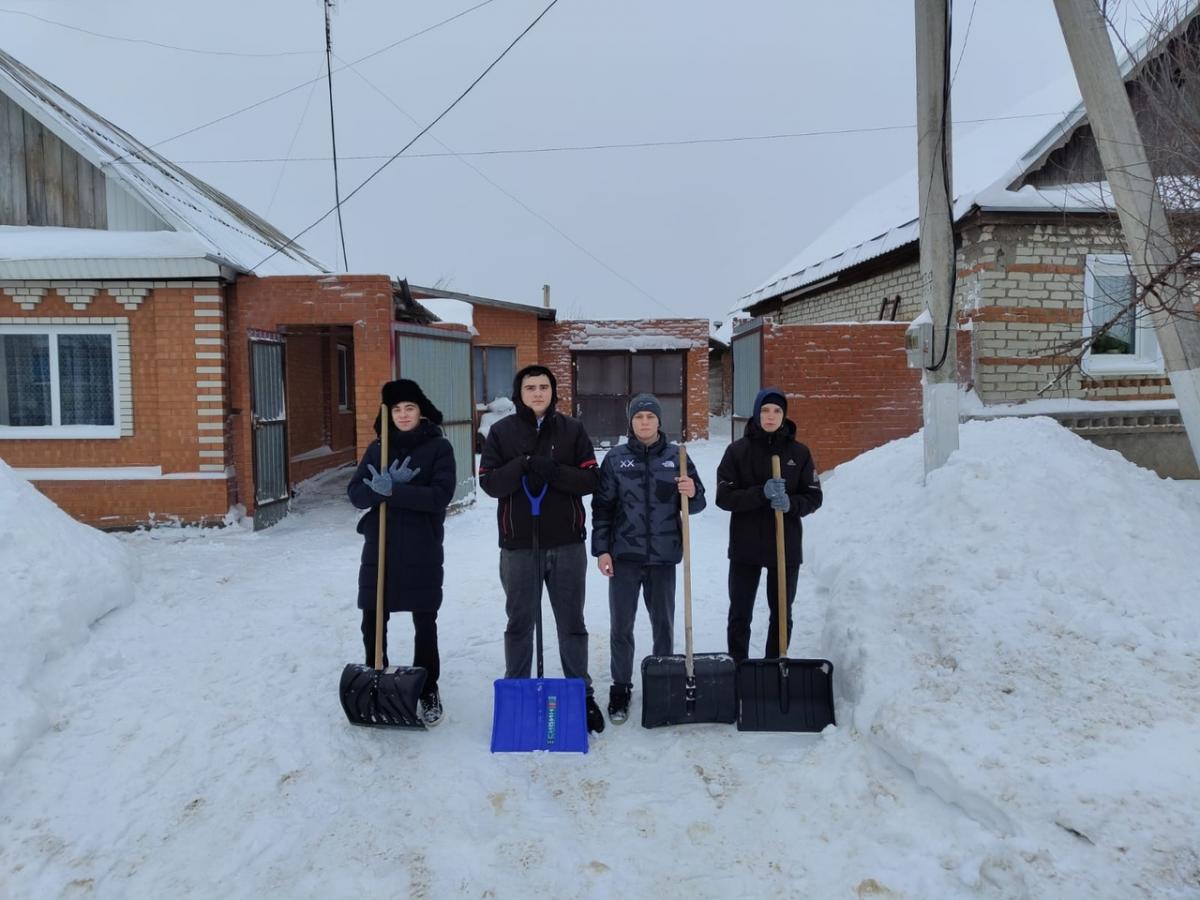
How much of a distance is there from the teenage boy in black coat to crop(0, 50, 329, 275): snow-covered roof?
20.1 ft

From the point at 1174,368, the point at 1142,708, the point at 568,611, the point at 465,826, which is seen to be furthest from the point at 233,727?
the point at 1174,368

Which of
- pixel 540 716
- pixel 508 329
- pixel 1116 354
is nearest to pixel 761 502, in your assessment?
pixel 540 716

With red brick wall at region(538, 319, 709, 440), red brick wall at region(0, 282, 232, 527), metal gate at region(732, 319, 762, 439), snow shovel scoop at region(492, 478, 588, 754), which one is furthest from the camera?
red brick wall at region(538, 319, 709, 440)

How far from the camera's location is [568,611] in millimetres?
3484

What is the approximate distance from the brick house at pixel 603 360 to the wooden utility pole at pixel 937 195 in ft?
38.2

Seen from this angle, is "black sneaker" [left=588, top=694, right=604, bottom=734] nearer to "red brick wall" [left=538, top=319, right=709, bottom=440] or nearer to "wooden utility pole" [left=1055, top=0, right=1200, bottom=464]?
"wooden utility pole" [left=1055, top=0, right=1200, bottom=464]

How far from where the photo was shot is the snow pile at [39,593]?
11.2ft

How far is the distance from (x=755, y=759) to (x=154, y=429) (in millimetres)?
7164

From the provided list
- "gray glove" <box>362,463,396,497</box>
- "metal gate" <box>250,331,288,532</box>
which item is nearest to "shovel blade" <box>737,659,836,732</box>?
"gray glove" <box>362,463,396,497</box>

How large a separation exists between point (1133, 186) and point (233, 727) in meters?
5.85

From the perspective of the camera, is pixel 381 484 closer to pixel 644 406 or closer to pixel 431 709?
→ pixel 431 709

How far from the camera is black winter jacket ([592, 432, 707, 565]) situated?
3496mm

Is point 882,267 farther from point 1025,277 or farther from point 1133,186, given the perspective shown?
point 1133,186

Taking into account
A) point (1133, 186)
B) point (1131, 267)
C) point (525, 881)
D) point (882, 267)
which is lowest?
point (525, 881)
